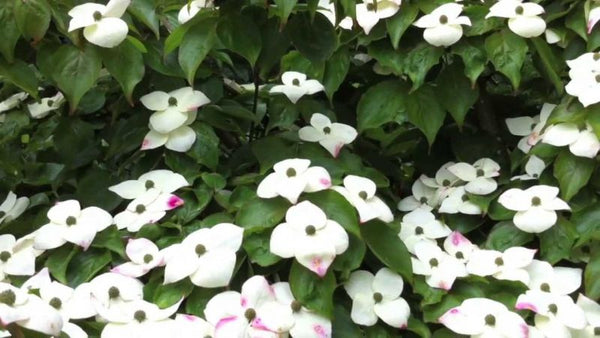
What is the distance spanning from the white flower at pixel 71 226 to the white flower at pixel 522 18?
0.60m

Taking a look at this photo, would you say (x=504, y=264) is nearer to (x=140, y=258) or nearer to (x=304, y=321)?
(x=304, y=321)

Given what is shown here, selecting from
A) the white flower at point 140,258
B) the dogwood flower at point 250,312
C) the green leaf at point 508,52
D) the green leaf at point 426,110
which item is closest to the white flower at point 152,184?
the white flower at point 140,258

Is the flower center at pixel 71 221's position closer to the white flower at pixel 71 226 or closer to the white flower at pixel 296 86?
the white flower at pixel 71 226

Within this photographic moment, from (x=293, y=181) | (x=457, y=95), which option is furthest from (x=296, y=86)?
(x=293, y=181)

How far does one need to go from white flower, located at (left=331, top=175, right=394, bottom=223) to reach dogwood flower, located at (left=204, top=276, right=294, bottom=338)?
0.15 m

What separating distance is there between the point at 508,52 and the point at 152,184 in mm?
510

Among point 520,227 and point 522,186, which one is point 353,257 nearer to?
point 520,227

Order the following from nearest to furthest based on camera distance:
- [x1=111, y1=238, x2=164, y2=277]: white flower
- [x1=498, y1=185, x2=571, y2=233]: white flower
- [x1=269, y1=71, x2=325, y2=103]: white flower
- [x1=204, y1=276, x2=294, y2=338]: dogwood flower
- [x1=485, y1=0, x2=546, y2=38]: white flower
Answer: [x1=204, y1=276, x2=294, y2=338]: dogwood flower, [x1=111, y1=238, x2=164, y2=277]: white flower, [x1=498, y1=185, x2=571, y2=233]: white flower, [x1=485, y1=0, x2=546, y2=38]: white flower, [x1=269, y1=71, x2=325, y2=103]: white flower

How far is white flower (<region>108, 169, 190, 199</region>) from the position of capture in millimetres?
1222

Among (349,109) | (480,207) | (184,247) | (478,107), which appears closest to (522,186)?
(480,207)

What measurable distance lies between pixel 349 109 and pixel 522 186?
1.06ft

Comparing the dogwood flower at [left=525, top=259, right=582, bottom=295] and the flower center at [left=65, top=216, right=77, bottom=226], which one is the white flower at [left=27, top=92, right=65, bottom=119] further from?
the dogwood flower at [left=525, top=259, right=582, bottom=295]

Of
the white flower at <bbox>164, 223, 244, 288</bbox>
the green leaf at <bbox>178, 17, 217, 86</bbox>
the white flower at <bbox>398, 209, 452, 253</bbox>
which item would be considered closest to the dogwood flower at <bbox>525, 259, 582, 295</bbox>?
the white flower at <bbox>398, 209, 452, 253</bbox>

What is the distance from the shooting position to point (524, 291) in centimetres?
113
